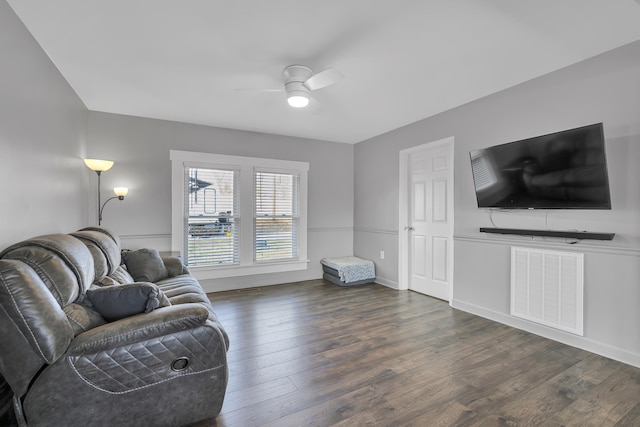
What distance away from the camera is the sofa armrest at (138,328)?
141 centimetres

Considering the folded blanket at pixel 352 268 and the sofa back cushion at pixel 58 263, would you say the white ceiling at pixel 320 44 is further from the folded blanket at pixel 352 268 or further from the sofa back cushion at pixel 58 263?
the folded blanket at pixel 352 268

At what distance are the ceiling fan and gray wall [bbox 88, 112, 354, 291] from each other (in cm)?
213

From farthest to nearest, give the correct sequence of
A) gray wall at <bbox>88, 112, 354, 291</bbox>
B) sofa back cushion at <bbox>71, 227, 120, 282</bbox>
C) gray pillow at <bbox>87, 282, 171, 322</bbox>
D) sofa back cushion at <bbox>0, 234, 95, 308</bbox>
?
gray wall at <bbox>88, 112, 354, 291</bbox>, sofa back cushion at <bbox>71, 227, 120, 282</bbox>, gray pillow at <bbox>87, 282, 171, 322</bbox>, sofa back cushion at <bbox>0, 234, 95, 308</bbox>

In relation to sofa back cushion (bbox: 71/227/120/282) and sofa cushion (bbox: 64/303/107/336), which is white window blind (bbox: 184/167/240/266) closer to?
sofa back cushion (bbox: 71/227/120/282)

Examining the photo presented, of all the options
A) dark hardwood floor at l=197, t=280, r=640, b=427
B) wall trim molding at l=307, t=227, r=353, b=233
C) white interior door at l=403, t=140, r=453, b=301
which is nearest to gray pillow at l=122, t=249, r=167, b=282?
dark hardwood floor at l=197, t=280, r=640, b=427

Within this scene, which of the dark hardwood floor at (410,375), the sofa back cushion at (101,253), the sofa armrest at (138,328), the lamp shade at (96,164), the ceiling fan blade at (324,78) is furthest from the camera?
the lamp shade at (96,164)

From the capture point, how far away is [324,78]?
243 cm

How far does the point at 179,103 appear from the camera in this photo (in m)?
3.53

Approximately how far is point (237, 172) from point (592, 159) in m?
4.09

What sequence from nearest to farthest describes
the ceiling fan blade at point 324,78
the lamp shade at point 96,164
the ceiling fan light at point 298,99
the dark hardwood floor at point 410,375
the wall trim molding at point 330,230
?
1. the dark hardwood floor at point 410,375
2. the ceiling fan blade at point 324,78
3. the ceiling fan light at point 298,99
4. the lamp shade at point 96,164
5. the wall trim molding at point 330,230

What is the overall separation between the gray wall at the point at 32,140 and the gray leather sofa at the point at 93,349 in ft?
1.67

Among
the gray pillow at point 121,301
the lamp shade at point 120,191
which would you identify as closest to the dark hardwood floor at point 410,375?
the gray pillow at point 121,301

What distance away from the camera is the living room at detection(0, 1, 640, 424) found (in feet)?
7.27

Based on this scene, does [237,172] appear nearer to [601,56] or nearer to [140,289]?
[140,289]
